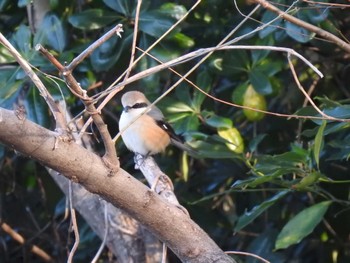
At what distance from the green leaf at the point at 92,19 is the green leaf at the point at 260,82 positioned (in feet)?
2.06

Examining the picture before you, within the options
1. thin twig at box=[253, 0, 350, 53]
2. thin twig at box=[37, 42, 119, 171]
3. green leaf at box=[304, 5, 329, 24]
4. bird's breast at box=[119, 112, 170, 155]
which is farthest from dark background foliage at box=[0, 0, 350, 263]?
thin twig at box=[37, 42, 119, 171]

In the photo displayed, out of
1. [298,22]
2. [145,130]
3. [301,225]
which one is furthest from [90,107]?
[145,130]

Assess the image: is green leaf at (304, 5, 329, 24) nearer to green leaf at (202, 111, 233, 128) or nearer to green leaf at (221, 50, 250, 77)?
green leaf at (221, 50, 250, 77)

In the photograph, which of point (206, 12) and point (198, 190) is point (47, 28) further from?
point (198, 190)

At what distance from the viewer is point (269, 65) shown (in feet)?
11.0

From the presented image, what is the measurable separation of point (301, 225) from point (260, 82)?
0.68 metres

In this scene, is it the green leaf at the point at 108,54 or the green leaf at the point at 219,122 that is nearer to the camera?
the green leaf at the point at 219,122

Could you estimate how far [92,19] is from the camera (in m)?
3.36

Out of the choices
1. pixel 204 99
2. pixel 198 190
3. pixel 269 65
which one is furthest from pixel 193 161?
pixel 269 65

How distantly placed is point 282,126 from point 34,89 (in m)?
1.16

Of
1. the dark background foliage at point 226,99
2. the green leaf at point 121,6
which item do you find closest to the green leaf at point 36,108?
the dark background foliage at point 226,99

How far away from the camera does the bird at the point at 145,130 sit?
3533 mm

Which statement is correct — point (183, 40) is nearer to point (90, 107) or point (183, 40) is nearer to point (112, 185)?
point (112, 185)

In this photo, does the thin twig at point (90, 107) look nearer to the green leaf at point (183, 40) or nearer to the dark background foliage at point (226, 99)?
the dark background foliage at point (226, 99)
